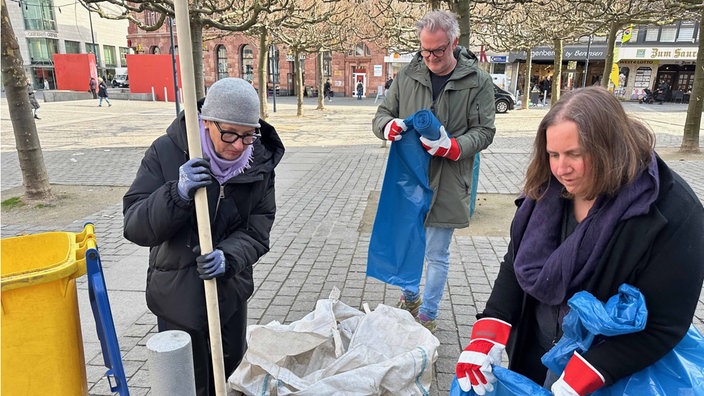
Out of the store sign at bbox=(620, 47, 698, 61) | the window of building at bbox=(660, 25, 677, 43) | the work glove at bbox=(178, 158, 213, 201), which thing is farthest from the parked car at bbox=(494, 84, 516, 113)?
the work glove at bbox=(178, 158, 213, 201)

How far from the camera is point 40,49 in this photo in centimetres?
4491

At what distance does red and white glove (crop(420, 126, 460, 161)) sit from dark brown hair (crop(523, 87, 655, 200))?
135 centimetres

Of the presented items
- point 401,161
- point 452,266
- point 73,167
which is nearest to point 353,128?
point 73,167

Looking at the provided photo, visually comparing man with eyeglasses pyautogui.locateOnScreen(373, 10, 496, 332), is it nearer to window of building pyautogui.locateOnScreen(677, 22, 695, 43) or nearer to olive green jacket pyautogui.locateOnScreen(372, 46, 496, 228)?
olive green jacket pyautogui.locateOnScreen(372, 46, 496, 228)

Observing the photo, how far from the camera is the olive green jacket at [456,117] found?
116 inches

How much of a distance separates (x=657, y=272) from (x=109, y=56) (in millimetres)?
61371

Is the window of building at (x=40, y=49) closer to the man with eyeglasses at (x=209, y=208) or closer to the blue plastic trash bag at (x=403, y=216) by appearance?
the blue plastic trash bag at (x=403, y=216)

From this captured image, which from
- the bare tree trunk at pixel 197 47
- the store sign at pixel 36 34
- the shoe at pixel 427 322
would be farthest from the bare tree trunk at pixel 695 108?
the store sign at pixel 36 34

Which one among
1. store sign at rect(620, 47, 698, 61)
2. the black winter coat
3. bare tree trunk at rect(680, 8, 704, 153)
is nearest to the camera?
the black winter coat

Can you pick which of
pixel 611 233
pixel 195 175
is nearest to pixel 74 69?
pixel 195 175

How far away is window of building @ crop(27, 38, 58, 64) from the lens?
146 ft

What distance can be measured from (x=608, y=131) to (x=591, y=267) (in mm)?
422

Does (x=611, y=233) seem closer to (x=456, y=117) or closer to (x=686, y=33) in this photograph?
(x=456, y=117)

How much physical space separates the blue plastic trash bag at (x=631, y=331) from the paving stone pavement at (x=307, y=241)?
1344 mm
